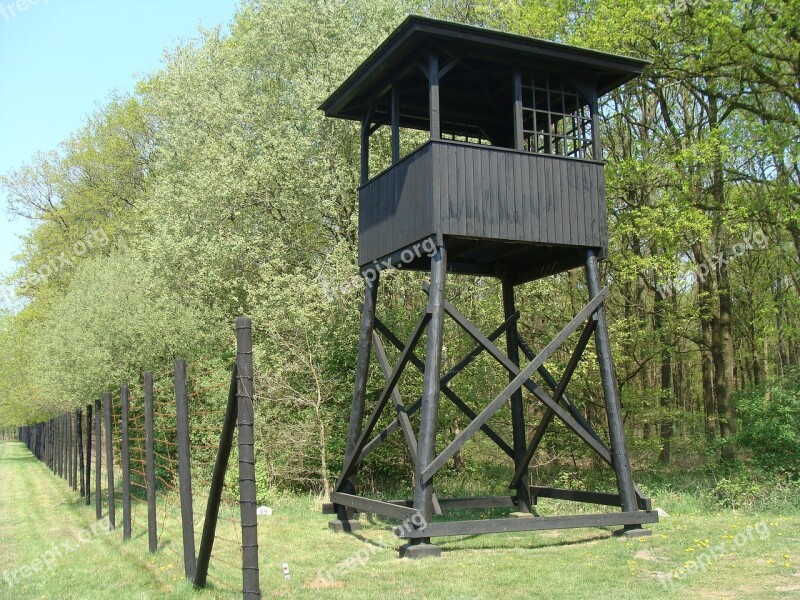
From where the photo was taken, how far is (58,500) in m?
18.0

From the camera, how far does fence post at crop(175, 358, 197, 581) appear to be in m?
8.14

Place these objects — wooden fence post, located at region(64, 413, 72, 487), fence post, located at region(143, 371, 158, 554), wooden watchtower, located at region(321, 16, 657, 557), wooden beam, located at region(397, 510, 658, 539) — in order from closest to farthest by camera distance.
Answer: fence post, located at region(143, 371, 158, 554) → wooden beam, located at region(397, 510, 658, 539) → wooden watchtower, located at region(321, 16, 657, 557) → wooden fence post, located at region(64, 413, 72, 487)

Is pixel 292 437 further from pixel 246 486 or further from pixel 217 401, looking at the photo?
pixel 246 486

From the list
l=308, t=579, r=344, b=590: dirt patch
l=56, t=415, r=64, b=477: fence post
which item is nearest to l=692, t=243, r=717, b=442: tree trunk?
l=308, t=579, r=344, b=590: dirt patch

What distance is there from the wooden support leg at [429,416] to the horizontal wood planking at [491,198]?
2.37ft

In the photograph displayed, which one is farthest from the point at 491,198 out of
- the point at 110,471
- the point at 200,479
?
the point at 110,471

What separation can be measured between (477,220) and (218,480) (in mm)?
5953

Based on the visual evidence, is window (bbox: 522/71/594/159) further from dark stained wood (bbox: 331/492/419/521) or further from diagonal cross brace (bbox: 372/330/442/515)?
dark stained wood (bbox: 331/492/419/521)

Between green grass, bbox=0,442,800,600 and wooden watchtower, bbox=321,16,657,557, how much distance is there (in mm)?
564

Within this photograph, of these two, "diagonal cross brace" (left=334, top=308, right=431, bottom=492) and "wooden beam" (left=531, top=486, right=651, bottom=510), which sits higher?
"diagonal cross brace" (left=334, top=308, right=431, bottom=492)

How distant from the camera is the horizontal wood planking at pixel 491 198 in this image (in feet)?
36.7

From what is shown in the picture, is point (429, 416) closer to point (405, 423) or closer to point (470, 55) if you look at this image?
point (405, 423)

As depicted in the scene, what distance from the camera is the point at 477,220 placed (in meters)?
11.3

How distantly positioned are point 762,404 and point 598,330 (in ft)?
26.4
